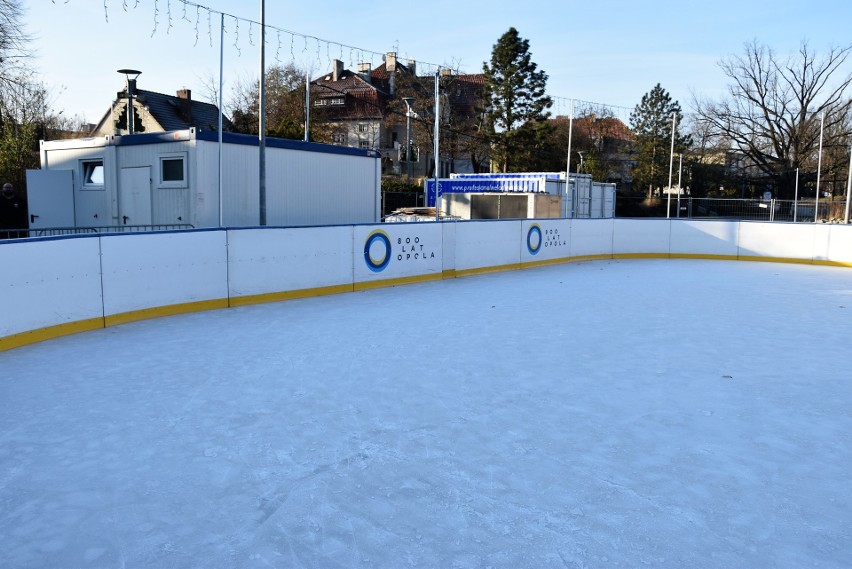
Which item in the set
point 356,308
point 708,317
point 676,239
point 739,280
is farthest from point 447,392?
point 676,239

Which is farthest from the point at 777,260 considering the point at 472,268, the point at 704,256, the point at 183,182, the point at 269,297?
the point at 183,182

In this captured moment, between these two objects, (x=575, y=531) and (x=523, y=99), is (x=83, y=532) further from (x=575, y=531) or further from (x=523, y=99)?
(x=523, y=99)

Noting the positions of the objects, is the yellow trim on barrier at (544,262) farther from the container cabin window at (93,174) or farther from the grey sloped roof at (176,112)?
the grey sloped roof at (176,112)

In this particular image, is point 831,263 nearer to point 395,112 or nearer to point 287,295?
point 287,295

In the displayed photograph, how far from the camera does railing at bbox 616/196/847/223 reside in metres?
36.1

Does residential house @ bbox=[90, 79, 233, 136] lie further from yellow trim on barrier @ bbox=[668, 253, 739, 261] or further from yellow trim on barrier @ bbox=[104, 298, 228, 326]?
yellow trim on barrier @ bbox=[104, 298, 228, 326]

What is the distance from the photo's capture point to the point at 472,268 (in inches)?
635

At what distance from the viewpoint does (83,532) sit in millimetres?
3564

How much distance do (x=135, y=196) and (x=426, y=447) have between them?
12607 mm

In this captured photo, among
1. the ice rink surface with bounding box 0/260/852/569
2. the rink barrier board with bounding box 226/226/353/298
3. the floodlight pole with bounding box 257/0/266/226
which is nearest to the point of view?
the ice rink surface with bounding box 0/260/852/569

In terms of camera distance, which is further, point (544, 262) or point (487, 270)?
point (544, 262)

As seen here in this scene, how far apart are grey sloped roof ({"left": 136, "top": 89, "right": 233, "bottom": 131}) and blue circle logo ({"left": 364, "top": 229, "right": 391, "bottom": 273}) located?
3358 cm

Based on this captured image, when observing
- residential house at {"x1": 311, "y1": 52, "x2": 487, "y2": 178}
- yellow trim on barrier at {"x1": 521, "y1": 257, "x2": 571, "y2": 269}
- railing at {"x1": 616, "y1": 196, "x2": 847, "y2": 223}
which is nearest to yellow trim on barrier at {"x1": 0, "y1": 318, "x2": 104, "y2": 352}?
yellow trim on barrier at {"x1": 521, "y1": 257, "x2": 571, "y2": 269}

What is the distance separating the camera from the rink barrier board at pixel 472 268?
8445 millimetres
